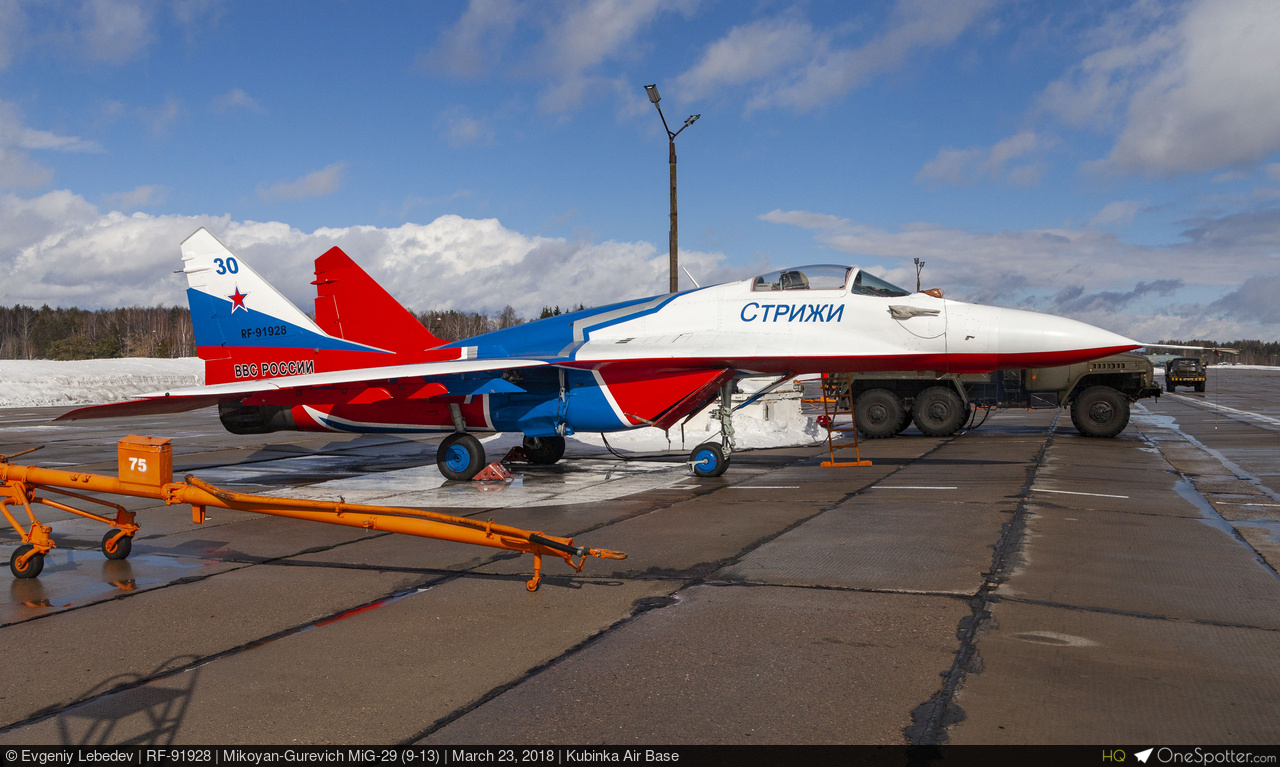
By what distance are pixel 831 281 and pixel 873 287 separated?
1.86 feet

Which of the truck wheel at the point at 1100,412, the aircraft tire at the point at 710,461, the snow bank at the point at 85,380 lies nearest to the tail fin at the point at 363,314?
the aircraft tire at the point at 710,461

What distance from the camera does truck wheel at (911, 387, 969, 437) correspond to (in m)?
18.8

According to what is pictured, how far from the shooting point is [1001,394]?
1922 centimetres

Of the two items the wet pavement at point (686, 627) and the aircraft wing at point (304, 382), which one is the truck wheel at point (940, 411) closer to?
the wet pavement at point (686, 627)

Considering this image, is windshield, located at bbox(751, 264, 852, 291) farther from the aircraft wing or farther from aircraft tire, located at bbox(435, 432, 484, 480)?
aircraft tire, located at bbox(435, 432, 484, 480)

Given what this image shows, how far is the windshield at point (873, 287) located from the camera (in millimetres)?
10867

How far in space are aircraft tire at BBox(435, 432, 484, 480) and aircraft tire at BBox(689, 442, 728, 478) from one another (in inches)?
A: 123

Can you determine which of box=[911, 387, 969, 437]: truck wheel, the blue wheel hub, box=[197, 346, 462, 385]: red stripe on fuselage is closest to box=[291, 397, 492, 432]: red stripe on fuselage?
the blue wheel hub

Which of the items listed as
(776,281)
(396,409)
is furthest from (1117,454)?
(396,409)

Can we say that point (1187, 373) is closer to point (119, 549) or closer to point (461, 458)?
point (461, 458)

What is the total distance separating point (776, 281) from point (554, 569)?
20.9 feet

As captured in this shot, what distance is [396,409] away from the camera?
40.0ft

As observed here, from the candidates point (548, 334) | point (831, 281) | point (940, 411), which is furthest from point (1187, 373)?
point (548, 334)

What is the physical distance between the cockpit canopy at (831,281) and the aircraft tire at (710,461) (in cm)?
240
